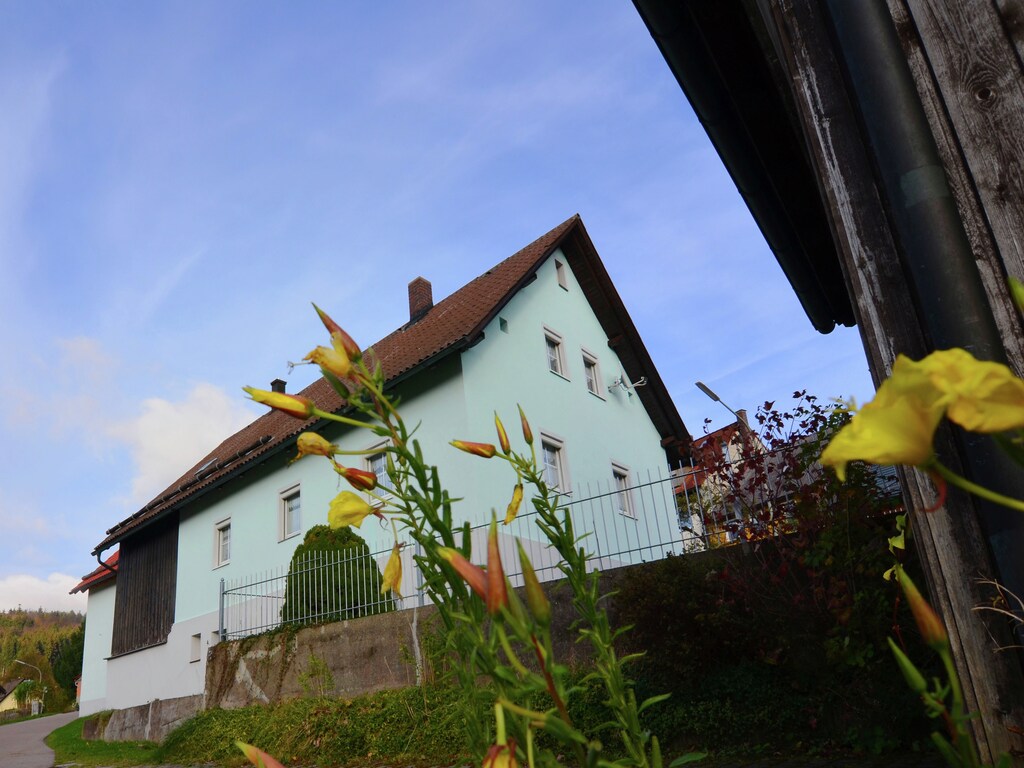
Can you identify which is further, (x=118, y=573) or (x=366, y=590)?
(x=118, y=573)

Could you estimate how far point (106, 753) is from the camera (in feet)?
33.9

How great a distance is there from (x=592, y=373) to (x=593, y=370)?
3.0 inches

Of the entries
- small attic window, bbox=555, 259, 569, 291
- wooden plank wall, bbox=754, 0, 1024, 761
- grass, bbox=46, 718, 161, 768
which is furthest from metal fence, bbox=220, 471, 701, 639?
wooden plank wall, bbox=754, 0, 1024, 761

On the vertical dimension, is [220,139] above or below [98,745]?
above

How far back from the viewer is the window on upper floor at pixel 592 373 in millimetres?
16547

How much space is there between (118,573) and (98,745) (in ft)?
27.9

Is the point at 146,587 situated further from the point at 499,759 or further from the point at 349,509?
the point at 499,759

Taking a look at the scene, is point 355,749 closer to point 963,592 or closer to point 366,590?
point 366,590

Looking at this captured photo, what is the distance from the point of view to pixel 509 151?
959 centimetres

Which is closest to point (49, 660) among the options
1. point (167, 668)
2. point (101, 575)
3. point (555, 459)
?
point (101, 575)

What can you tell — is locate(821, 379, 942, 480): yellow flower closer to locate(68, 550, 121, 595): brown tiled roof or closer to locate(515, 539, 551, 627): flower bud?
locate(515, 539, 551, 627): flower bud

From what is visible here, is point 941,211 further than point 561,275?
No

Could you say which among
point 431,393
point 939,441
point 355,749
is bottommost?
point 355,749

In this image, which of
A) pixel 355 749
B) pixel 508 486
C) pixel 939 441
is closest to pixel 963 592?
pixel 939 441
